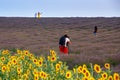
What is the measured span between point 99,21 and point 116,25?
8.70 m

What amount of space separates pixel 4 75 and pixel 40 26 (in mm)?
62891

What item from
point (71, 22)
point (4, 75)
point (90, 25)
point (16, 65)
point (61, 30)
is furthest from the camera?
point (71, 22)

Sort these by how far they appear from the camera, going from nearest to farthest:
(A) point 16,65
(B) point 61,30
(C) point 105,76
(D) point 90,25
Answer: (C) point 105,76 < (A) point 16,65 < (B) point 61,30 < (D) point 90,25

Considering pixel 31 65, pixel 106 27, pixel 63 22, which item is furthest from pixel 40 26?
pixel 31 65

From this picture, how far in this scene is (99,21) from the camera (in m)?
75.4

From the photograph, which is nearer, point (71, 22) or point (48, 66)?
point (48, 66)

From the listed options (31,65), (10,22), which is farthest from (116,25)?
(31,65)

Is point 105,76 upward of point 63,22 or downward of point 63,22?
upward

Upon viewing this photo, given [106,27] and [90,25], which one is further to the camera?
[90,25]

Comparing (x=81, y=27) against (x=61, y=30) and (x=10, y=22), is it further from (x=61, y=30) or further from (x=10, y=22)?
(x=10, y=22)

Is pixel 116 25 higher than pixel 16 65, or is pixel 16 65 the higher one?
pixel 16 65

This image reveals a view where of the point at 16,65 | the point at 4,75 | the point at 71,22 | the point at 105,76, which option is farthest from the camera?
the point at 71,22

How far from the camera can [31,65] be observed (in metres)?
11.9

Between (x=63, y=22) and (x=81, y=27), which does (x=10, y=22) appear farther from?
(x=81, y=27)
